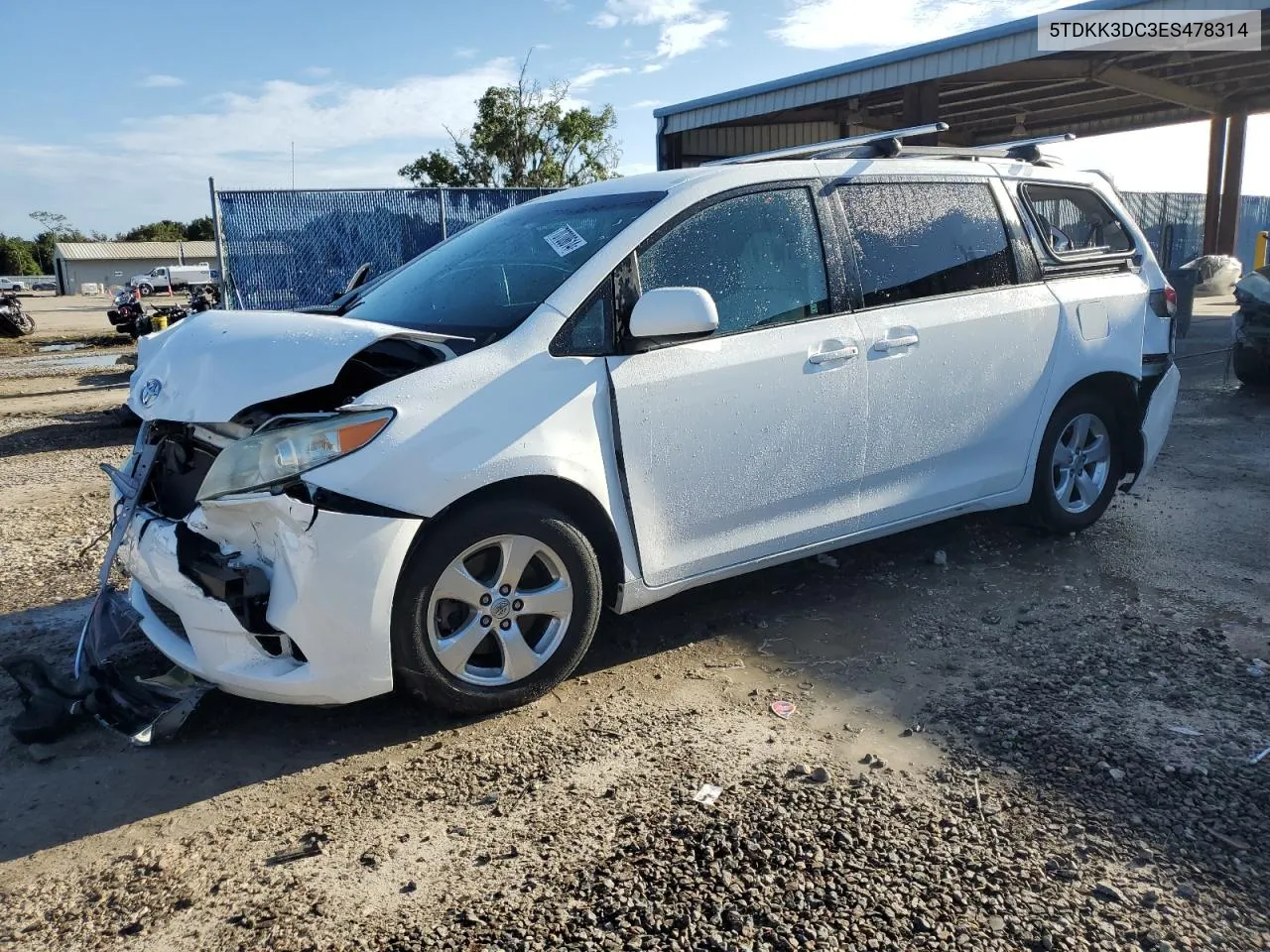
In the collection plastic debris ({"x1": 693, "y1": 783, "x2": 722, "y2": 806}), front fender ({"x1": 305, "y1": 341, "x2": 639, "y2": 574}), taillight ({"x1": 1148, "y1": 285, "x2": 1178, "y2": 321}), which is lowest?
plastic debris ({"x1": 693, "y1": 783, "x2": 722, "y2": 806})

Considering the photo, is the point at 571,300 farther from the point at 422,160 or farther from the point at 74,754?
the point at 422,160

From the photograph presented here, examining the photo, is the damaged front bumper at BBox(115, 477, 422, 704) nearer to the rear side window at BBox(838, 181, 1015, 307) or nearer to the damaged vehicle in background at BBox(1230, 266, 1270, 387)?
the rear side window at BBox(838, 181, 1015, 307)

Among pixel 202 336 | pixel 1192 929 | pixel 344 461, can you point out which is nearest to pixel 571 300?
pixel 344 461

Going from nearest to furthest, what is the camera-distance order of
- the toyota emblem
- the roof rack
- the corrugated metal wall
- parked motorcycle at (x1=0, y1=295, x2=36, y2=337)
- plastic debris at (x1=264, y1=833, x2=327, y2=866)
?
plastic debris at (x1=264, y1=833, x2=327, y2=866)
the toyota emblem
the roof rack
the corrugated metal wall
parked motorcycle at (x1=0, y1=295, x2=36, y2=337)

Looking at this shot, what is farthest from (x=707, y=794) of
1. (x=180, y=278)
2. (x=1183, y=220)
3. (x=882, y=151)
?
(x=180, y=278)

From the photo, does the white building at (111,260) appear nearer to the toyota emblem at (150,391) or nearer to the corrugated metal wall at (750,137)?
the corrugated metal wall at (750,137)

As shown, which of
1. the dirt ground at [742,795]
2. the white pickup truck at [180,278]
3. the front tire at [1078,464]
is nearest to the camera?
the dirt ground at [742,795]

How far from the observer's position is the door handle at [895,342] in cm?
397

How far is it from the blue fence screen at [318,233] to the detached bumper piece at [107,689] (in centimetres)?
982

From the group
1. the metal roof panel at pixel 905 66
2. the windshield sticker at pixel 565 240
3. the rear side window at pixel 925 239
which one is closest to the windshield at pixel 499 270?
the windshield sticker at pixel 565 240

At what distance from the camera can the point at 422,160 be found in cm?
4397

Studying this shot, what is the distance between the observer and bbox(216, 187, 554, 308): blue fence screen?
12.9m

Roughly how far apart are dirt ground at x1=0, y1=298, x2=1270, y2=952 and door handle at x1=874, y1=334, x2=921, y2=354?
1.14 meters

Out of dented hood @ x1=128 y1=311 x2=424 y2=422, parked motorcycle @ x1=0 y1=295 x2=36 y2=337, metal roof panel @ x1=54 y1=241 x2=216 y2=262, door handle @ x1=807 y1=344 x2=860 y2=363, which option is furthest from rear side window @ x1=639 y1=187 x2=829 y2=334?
metal roof panel @ x1=54 y1=241 x2=216 y2=262
